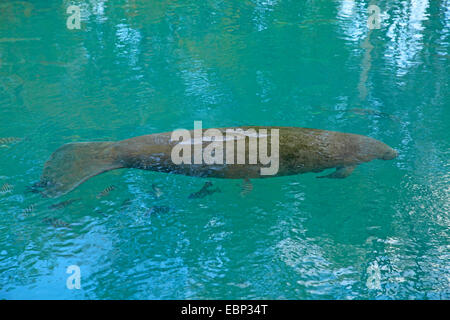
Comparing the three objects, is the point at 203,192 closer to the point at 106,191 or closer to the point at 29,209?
the point at 106,191

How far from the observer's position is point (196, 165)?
4969mm

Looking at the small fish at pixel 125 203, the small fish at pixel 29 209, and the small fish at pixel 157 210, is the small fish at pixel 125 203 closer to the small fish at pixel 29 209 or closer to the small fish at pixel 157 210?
the small fish at pixel 157 210

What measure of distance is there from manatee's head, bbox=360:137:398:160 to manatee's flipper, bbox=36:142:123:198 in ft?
10.4

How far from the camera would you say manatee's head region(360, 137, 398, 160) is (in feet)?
17.6

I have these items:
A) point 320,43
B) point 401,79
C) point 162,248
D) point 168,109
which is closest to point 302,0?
point 320,43

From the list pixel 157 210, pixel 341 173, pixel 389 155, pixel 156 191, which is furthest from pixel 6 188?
pixel 389 155

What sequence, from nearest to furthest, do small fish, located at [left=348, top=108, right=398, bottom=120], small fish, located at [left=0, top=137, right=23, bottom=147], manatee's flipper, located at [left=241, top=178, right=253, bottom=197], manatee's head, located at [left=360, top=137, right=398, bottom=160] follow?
manatee's flipper, located at [left=241, top=178, right=253, bottom=197] → manatee's head, located at [left=360, top=137, right=398, bottom=160] → small fish, located at [left=0, top=137, right=23, bottom=147] → small fish, located at [left=348, top=108, right=398, bottom=120]

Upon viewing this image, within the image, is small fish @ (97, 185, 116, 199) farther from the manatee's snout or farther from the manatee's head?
the manatee's snout

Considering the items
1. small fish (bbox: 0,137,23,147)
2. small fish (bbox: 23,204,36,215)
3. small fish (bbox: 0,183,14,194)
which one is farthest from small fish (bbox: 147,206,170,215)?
small fish (bbox: 0,137,23,147)

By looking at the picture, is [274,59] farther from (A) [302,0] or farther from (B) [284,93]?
(A) [302,0]

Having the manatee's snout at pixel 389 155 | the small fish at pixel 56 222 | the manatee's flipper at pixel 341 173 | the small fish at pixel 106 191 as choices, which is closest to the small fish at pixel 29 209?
the small fish at pixel 56 222

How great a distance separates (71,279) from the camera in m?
3.81

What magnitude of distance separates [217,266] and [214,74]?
17.0 ft

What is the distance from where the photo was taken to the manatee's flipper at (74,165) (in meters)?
4.73
